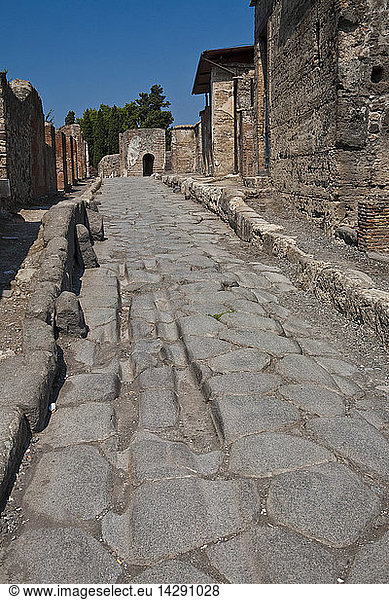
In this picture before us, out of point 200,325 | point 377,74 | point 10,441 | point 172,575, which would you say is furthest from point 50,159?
point 172,575

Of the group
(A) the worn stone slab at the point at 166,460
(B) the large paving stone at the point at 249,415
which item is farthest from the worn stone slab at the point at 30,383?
(B) the large paving stone at the point at 249,415

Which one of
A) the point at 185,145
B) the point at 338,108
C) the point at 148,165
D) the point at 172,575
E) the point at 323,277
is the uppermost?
the point at 185,145

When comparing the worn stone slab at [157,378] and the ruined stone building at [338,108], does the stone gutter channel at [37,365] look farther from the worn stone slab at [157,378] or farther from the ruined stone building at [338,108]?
the ruined stone building at [338,108]

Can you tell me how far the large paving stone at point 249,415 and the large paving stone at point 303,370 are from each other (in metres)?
0.40

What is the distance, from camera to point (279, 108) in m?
10.5

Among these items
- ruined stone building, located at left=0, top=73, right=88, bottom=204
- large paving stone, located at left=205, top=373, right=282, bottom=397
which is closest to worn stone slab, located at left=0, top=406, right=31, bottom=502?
large paving stone, located at left=205, top=373, right=282, bottom=397

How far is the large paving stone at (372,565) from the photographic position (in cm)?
168

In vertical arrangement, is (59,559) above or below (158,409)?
below

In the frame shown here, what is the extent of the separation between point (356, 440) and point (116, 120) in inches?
1852

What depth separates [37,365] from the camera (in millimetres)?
2955

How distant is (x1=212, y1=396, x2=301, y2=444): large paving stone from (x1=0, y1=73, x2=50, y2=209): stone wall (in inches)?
222

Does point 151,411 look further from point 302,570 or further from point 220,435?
point 302,570

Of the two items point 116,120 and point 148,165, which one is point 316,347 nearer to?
point 148,165

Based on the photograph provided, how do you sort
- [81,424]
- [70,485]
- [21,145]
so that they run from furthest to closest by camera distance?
1. [21,145]
2. [81,424]
3. [70,485]
